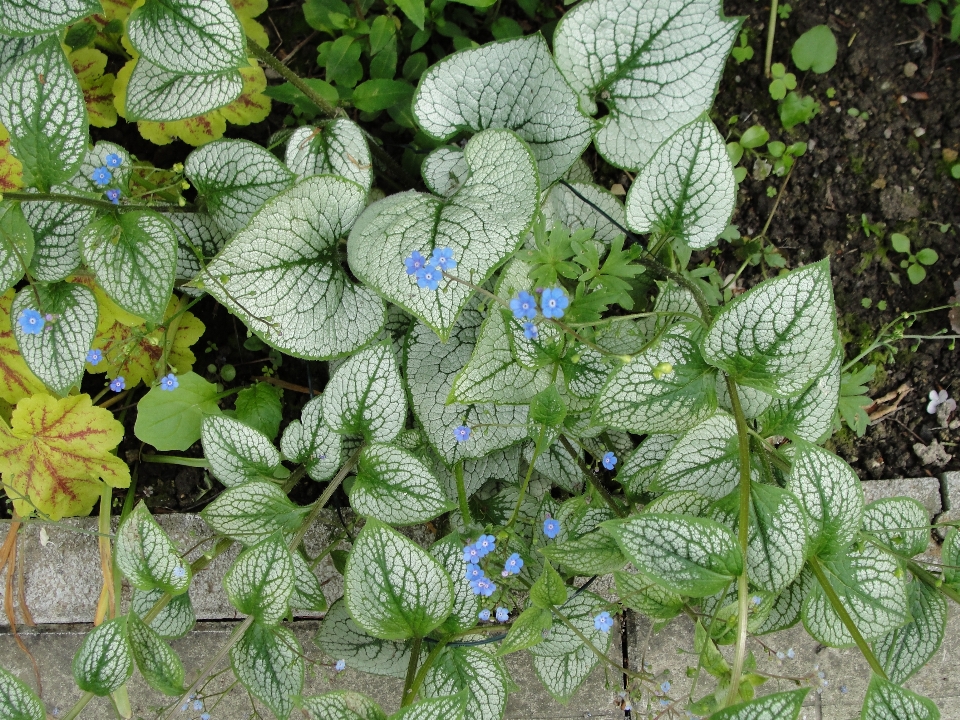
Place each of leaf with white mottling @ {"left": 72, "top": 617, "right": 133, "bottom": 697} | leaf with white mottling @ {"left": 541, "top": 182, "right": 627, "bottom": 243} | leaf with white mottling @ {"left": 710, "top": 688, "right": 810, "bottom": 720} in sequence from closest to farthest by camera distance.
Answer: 1. leaf with white mottling @ {"left": 710, "top": 688, "right": 810, "bottom": 720}
2. leaf with white mottling @ {"left": 72, "top": 617, "right": 133, "bottom": 697}
3. leaf with white mottling @ {"left": 541, "top": 182, "right": 627, "bottom": 243}

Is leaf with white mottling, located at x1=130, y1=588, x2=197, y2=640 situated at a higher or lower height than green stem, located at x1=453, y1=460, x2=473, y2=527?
lower

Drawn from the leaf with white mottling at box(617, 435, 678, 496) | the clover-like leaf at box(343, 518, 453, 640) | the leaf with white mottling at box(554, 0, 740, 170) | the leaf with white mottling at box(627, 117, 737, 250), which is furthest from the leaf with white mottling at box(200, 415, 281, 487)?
the leaf with white mottling at box(554, 0, 740, 170)

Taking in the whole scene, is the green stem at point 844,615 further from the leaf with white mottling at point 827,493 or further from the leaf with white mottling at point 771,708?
the leaf with white mottling at point 771,708

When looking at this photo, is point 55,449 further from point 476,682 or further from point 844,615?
point 844,615

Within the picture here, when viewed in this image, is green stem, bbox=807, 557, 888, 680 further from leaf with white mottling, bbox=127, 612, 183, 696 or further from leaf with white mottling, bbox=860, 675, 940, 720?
leaf with white mottling, bbox=127, 612, 183, 696

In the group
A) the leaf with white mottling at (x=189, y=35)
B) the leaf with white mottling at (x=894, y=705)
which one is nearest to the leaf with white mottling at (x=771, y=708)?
the leaf with white mottling at (x=894, y=705)

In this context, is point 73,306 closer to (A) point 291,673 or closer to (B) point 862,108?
(A) point 291,673
